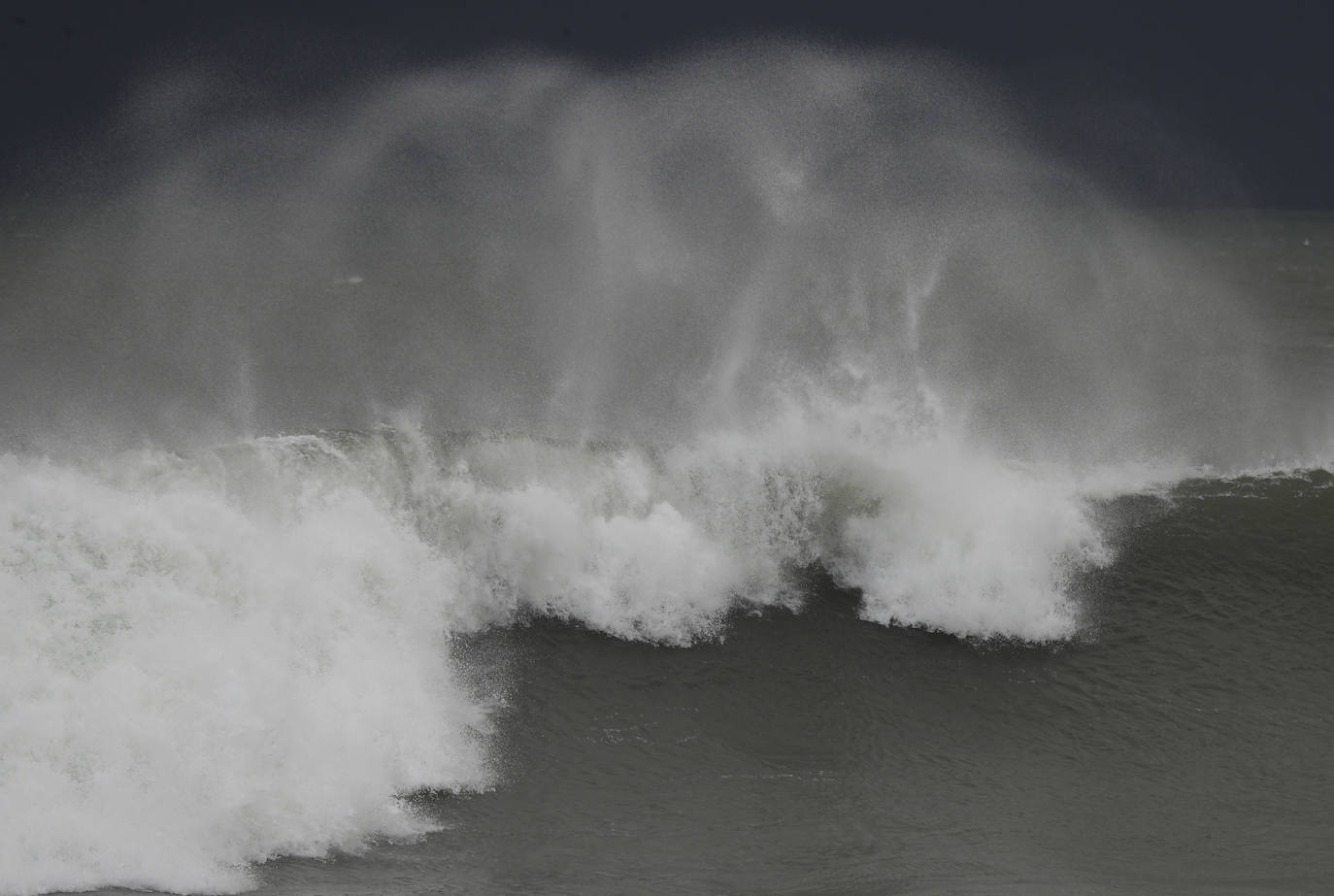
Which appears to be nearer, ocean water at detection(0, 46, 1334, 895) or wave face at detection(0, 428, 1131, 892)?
wave face at detection(0, 428, 1131, 892)

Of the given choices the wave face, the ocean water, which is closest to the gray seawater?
the ocean water

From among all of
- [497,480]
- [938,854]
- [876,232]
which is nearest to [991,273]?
[876,232]

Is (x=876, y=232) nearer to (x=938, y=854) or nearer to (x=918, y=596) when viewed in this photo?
(x=918, y=596)

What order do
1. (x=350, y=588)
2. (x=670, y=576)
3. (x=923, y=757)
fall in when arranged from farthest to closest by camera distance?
(x=670, y=576) < (x=350, y=588) < (x=923, y=757)

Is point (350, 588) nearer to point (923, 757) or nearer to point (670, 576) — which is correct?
point (670, 576)

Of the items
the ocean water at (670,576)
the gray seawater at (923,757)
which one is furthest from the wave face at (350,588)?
the gray seawater at (923,757)

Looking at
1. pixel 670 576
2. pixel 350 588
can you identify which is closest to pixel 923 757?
pixel 670 576

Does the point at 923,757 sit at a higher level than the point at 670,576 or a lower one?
lower

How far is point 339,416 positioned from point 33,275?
1269 cm

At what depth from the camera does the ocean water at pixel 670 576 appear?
821cm

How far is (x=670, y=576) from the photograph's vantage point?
11.8 meters

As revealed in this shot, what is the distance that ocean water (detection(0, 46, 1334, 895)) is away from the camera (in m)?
8.21

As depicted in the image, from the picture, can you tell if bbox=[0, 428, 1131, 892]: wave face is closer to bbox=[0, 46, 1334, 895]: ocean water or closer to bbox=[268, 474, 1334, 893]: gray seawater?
bbox=[0, 46, 1334, 895]: ocean water

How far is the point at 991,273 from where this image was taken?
2623 cm
